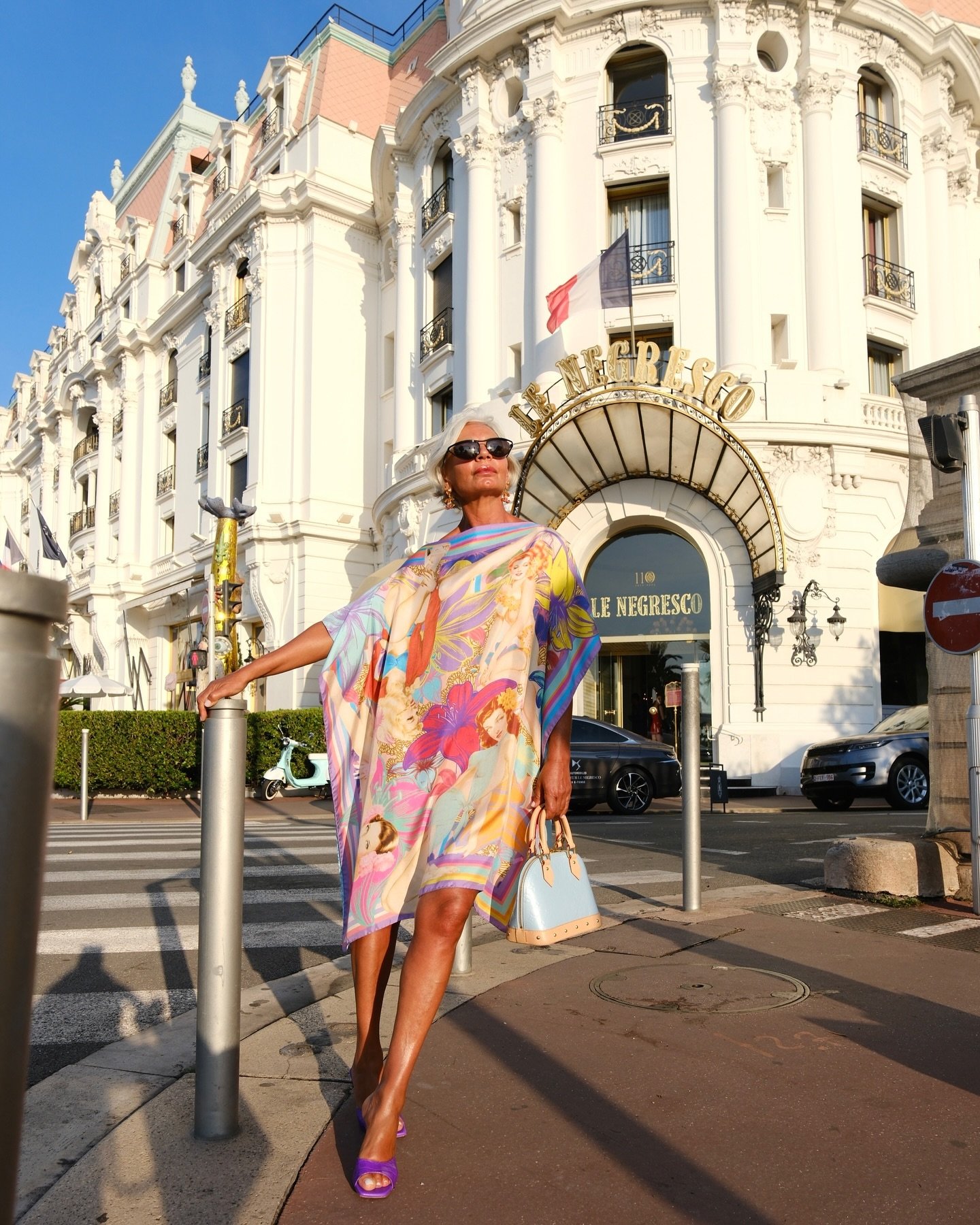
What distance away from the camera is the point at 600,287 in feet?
64.7

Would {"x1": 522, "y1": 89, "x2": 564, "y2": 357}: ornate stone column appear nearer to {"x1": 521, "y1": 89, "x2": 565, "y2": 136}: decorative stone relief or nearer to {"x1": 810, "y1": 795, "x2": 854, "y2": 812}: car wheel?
{"x1": 521, "y1": 89, "x2": 565, "y2": 136}: decorative stone relief

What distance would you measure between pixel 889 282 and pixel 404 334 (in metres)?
11.3

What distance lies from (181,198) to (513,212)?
2016 centimetres

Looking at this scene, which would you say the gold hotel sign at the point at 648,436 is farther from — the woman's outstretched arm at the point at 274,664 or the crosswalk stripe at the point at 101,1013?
the woman's outstretched arm at the point at 274,664

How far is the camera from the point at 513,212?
931 inches

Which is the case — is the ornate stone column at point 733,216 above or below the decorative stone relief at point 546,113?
below

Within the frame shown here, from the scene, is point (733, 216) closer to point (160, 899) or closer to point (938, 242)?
point (938, 242)

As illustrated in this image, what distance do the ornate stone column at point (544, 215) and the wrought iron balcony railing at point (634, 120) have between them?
95cm

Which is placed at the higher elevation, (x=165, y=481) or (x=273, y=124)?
(x=273, y=124)

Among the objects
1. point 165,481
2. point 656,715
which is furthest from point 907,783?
point 165,481

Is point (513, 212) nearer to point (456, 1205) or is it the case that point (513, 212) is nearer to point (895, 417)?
point (895, 417)

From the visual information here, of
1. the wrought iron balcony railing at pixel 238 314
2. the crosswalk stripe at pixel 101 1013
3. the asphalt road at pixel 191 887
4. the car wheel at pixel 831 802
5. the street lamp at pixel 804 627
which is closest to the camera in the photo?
the crosswalk stripe at pixel 101 1013

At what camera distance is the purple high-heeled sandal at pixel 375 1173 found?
91.4 inches

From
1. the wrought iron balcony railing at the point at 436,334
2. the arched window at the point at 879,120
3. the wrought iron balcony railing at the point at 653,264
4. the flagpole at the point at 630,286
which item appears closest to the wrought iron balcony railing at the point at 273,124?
the wrought iron balcony railing at the point at 436,334
